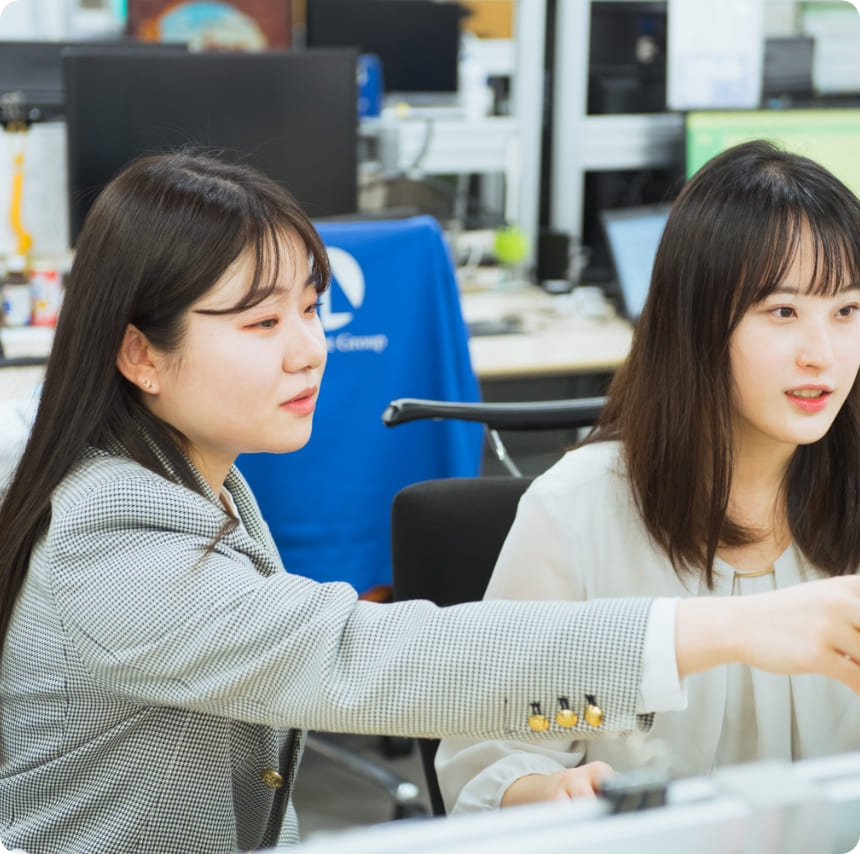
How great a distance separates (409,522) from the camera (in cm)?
127

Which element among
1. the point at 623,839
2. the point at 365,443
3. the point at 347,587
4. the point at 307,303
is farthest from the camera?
the point at 365,443

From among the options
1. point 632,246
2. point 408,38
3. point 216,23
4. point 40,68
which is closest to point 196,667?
point 632,246

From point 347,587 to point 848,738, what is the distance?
23.1 inches

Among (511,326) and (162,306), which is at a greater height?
(162,306)

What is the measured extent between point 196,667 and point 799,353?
2.01ft

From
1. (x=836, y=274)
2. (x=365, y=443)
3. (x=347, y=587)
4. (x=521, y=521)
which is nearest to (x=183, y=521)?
(x=347, y=587)

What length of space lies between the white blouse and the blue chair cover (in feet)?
2.98

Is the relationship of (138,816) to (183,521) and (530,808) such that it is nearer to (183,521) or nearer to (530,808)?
(183,521)

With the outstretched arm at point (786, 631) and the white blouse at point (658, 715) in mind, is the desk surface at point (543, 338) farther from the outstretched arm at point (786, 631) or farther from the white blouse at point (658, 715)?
the outstretched arm at point (786, 631)

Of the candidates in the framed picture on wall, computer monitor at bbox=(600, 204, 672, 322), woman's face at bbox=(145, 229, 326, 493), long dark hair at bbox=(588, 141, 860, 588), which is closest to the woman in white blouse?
long dark hair at bbox=(588, 141, 860, 588)

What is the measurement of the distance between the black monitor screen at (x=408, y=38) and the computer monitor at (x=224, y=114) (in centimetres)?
154

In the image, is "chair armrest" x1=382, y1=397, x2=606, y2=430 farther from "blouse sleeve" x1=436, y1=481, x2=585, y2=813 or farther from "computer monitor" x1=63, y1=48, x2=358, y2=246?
"computer monitor" x1=63, y1=48, x2=358, y2=246

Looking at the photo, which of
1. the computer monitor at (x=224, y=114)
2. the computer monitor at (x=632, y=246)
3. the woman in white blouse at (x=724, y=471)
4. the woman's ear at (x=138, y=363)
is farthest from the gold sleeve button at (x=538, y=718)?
the computer monitor at (x=632, y=246)

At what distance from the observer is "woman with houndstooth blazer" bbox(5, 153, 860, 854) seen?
0.78 m
